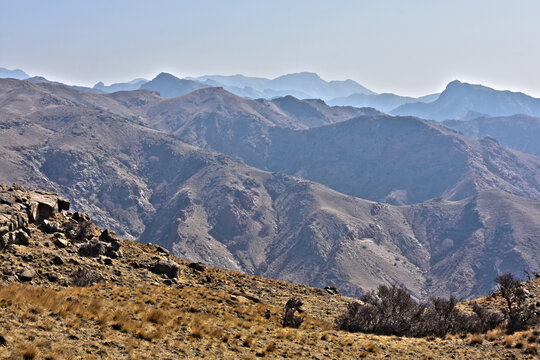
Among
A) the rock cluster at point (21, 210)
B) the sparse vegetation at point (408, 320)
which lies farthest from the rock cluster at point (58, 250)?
the sparse vegetation at point (408, 320)

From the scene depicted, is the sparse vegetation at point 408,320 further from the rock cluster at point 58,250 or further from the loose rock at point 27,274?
the loose rock at point 27,274

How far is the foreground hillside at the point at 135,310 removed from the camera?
15.9 meters

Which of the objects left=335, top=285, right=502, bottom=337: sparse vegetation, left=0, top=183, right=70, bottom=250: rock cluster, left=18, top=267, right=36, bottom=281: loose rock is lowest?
left=335, top=285, right=502, bottom=337: sparse vegetation

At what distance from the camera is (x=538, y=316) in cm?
2812

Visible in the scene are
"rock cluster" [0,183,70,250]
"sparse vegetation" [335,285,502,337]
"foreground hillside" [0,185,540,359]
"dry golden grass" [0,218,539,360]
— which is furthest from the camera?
"sparse vegetation" [335,285,502,337]

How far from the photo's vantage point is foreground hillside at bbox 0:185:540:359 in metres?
15.9

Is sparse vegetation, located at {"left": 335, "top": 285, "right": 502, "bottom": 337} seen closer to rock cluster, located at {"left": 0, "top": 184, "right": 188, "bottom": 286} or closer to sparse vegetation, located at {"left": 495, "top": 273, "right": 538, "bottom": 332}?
sparse vegetation, located at {"left": 495, "top": 273, "right": 538, "bottom": 332}

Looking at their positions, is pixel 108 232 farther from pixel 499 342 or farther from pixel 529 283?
pixel 529 283

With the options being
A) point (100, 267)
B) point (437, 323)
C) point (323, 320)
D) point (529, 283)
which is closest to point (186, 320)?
point (100, 267)

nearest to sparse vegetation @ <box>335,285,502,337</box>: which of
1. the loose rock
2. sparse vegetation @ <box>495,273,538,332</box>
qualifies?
sparse vegetation @ <box>495,273,538,332</box>

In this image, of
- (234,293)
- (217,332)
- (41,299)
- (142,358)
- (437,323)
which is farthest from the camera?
(234,293)

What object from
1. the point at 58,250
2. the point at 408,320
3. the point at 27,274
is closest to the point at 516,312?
the point at 408,320

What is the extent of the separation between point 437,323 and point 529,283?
17163mm

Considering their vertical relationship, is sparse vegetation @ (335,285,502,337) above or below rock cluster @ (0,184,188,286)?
below
